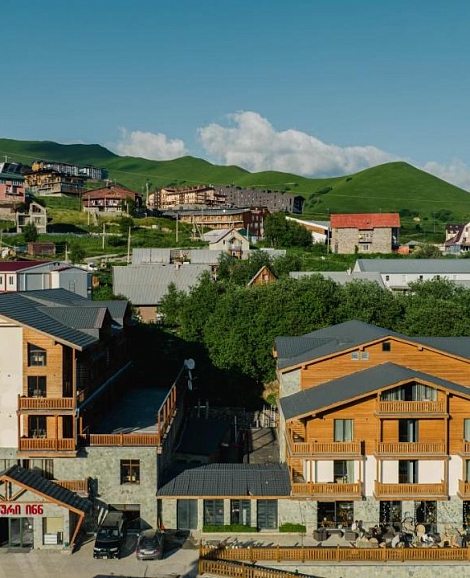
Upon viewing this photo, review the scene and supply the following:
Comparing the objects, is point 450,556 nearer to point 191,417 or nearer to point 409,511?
point 409,511

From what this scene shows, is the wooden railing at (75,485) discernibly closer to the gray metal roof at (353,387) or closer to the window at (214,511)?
the window at (214,511)

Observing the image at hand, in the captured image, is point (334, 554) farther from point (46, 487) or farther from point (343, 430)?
point (46, 487)

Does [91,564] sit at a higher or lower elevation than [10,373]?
lower

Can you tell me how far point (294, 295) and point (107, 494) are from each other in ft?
96.2

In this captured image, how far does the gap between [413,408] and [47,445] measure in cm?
1756

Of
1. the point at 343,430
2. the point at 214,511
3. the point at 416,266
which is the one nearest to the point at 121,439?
the point at 214,511

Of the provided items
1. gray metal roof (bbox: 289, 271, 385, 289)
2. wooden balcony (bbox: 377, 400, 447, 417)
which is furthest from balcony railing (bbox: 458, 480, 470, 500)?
gray metal roof (bbox: 289, 271, 385, 289)

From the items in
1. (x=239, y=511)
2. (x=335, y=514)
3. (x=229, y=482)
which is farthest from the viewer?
(x=229, y=482)

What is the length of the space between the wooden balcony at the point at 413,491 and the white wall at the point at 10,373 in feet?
58.6

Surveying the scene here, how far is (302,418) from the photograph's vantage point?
31859 millimetres

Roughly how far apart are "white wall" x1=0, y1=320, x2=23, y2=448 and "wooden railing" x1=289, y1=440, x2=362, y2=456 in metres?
13.6

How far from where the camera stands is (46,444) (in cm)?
3148

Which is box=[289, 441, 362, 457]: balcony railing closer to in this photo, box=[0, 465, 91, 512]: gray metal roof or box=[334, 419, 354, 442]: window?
box=[334, 419, 354, 442]: window

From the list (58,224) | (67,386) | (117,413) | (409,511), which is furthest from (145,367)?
(58,224)
